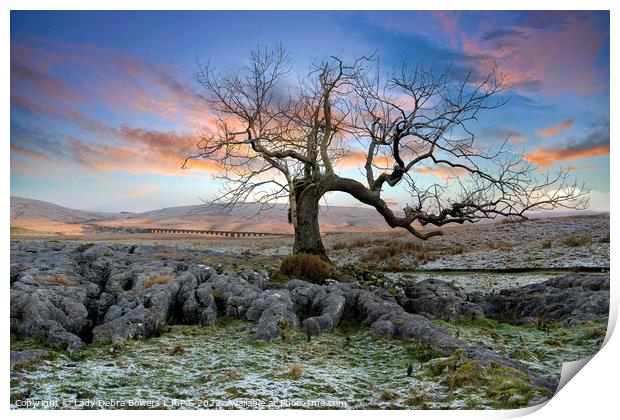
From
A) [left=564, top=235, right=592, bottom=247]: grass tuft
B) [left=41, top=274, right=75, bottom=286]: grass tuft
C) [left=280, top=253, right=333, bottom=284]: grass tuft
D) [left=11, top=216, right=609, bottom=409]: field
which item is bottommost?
[left=11, top=216, right=609, bottom=409]: field

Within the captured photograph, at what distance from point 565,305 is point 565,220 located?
6.38 metres

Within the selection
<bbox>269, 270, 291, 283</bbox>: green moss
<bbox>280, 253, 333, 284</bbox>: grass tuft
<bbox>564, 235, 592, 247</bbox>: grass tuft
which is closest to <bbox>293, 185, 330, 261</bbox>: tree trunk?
<bbox>280, 253, 333, 284</bbox>: grass tuft

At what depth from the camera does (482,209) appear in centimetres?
1212

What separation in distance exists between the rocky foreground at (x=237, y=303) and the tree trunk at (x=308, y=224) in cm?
136

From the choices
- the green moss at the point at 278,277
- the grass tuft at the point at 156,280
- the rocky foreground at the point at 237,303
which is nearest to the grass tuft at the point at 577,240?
the rocky foreground at the point at 237,303

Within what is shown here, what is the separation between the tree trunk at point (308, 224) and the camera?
41.9ft

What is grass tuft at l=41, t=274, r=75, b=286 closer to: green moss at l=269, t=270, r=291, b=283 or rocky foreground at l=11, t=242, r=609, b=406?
rocky foreground at l=11, t=242, r=609, b=406

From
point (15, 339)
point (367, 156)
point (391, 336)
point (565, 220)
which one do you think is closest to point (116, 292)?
point (15, 339)

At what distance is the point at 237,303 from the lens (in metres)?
Answer: 8.66

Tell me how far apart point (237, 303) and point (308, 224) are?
4445mm

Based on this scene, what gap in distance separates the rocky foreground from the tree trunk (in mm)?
1356

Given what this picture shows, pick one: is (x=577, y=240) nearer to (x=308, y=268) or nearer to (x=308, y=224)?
(x=308, y=224)

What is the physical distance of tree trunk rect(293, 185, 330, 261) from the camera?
12758 mm

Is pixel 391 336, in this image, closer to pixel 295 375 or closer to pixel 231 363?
pixel 295 375
